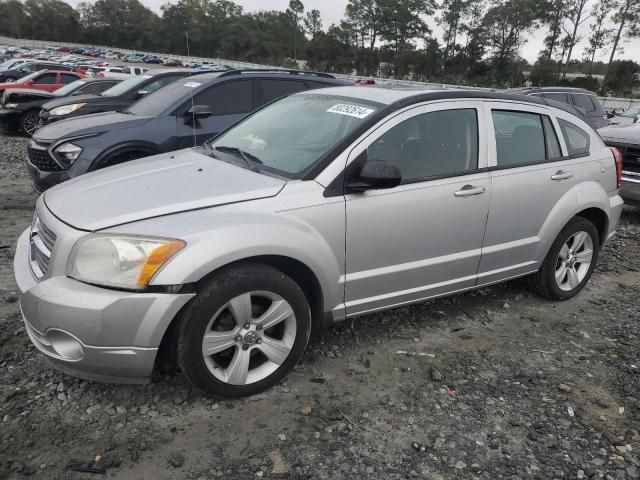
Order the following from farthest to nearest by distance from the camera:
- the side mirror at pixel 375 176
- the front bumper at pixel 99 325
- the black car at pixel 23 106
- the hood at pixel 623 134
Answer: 1. the black car at pixel 23 106
2. the hood at pixel 623 134
3. the side mirror at pixel 375 176
4. the front bumper at pixel 99 325

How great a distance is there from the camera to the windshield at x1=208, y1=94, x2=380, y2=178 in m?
3.12

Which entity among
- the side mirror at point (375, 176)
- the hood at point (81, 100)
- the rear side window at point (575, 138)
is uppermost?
the rear side window at point (575, 138)

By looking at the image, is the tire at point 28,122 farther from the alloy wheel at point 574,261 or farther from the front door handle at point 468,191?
the alloy wheel at point 574,261

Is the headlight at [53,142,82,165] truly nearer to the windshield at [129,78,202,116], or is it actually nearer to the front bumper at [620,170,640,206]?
the windshield at [129,78,202,116]

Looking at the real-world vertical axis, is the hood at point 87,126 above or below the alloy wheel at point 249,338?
above

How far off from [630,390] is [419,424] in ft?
4.69

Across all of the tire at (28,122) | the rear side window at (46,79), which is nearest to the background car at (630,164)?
the tire at (28,122)

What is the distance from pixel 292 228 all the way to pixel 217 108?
417 cm

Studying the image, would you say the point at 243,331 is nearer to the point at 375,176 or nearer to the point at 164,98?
the point at 375,176

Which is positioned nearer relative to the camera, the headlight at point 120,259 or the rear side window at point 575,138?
the headlight at point 120,259

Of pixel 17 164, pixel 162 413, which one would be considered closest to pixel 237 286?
pixel 162 413

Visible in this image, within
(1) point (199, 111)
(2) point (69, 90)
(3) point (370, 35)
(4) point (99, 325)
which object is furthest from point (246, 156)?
(3) point (370, 35)

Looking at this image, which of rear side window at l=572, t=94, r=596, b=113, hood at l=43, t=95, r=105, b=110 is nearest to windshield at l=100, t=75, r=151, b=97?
hood at l=43, t=95, r=105, b=110

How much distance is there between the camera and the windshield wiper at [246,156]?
320cm
